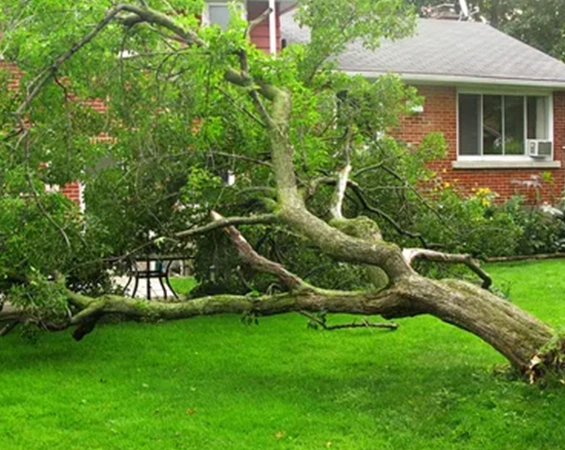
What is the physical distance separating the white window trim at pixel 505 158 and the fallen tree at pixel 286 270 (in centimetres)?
843

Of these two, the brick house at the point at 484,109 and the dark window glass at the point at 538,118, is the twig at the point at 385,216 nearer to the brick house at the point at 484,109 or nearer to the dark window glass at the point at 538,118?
the brick house at the point at 484,109

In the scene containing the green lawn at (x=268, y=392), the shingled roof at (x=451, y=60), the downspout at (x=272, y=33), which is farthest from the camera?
the shingled roof at (x=451, y=60)

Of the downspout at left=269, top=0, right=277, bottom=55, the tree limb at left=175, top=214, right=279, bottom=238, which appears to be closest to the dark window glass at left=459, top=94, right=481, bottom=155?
the downspout at left=269, top=0, right=277, bottom=55

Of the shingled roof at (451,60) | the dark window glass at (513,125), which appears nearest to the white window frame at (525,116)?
the dark window glass at (513,125)

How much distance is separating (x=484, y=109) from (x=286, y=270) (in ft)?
38.4

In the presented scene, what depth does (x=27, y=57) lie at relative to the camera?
7426mm

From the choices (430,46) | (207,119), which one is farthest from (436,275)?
(430,46)

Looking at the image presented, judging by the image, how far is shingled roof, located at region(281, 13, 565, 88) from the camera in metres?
17.1

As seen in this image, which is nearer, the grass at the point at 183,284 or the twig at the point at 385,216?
the twig at the point at 385,216

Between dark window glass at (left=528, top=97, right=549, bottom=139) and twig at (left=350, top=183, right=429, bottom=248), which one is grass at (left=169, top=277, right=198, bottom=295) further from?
dark window glass at (left=528, top=97, right=549, bottom=139)

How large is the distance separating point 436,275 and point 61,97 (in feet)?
15.2

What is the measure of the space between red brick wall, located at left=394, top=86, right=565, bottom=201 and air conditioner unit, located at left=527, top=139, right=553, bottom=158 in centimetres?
36

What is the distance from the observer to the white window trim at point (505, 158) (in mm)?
17812

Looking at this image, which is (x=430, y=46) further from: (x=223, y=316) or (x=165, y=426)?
(x=165, y=426)
